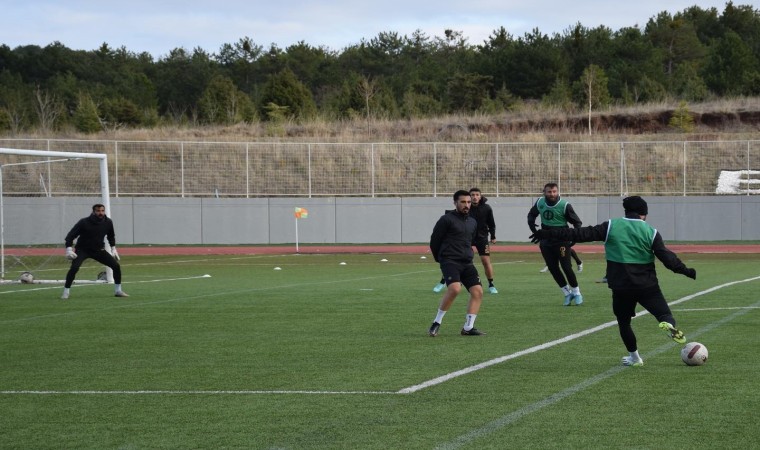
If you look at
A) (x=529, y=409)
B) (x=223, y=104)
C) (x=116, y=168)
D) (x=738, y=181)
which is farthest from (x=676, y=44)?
(x=529, y=409)

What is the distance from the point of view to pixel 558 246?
62.1 ft

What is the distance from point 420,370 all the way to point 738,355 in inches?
146

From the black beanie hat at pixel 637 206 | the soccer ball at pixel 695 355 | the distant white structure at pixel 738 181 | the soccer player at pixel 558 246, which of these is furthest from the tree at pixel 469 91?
the soccer ball at pixel 695 355

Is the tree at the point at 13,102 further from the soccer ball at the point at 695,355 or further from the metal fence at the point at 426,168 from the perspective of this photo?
the soccer ball at the point at 695,355

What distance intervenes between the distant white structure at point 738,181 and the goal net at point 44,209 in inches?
1158

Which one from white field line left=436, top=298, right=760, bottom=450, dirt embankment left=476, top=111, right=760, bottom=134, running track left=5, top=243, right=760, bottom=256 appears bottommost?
running track left=5, top=243, right=760, bottom=256

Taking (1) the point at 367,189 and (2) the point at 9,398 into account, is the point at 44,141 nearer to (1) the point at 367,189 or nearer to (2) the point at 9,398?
(1) the point at 367,189

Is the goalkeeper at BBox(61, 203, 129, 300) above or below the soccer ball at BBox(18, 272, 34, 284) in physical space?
above

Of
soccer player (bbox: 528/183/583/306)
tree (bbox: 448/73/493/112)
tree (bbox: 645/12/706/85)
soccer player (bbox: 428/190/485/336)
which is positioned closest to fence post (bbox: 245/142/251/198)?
tree (bbox: 448/73/493/112)

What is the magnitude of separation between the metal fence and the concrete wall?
2154 mm

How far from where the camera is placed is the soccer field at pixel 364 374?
26.6 ft

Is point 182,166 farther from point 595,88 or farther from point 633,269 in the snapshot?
point 633,269

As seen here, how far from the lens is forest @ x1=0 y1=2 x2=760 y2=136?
7456cm

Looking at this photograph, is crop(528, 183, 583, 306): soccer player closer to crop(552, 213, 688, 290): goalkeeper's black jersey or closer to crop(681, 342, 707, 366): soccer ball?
crop(552, 213, 688, 290): goalkeeper's black jersey
